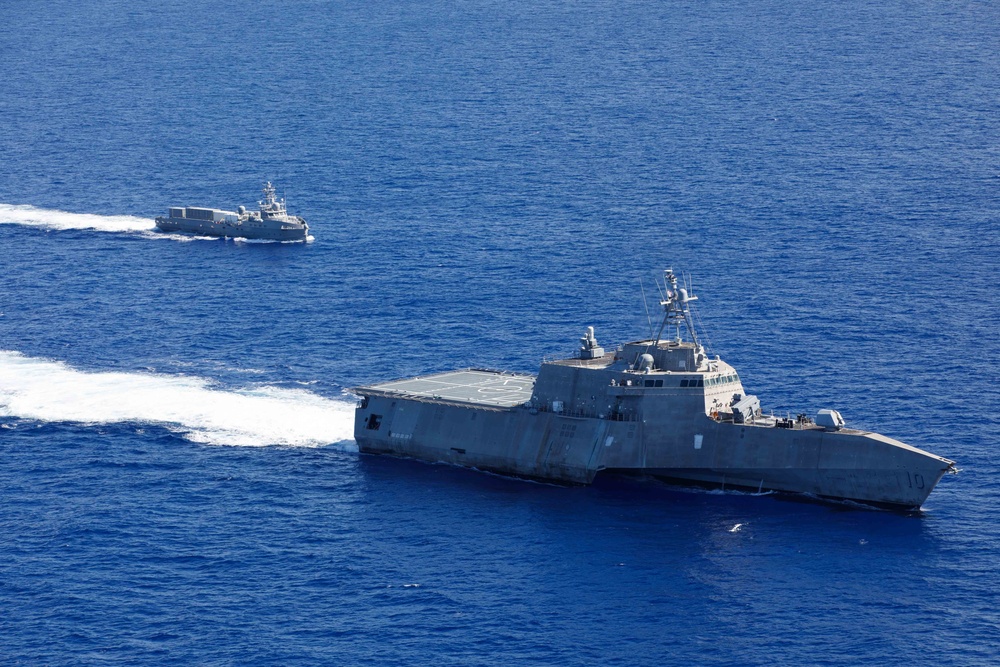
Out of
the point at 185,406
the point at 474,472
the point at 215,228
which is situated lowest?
the point at 474,472

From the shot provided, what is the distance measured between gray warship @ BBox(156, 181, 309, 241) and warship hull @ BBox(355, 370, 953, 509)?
226 feet

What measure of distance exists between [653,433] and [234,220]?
95.8 metres

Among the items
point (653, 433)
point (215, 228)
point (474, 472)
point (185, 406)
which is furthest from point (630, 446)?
point (215, 228)

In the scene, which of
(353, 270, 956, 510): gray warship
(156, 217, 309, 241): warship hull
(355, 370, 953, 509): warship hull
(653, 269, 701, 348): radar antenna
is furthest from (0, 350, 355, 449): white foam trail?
(156, 217, 309, 241): warship hull

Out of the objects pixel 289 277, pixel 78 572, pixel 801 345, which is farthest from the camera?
pixel 289 277

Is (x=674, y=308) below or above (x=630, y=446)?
above

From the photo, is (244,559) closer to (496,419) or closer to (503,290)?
(496,419)

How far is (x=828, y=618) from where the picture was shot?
9088 centimetres

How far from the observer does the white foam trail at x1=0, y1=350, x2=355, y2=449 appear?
415ft

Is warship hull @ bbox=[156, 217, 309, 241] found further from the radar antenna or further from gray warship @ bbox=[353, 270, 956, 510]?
the radar antenna

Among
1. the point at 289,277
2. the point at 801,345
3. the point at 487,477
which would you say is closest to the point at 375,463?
the point at 487,477

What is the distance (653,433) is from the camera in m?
113

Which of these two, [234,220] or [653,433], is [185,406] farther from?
[234,220]

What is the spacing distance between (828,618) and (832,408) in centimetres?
3583
